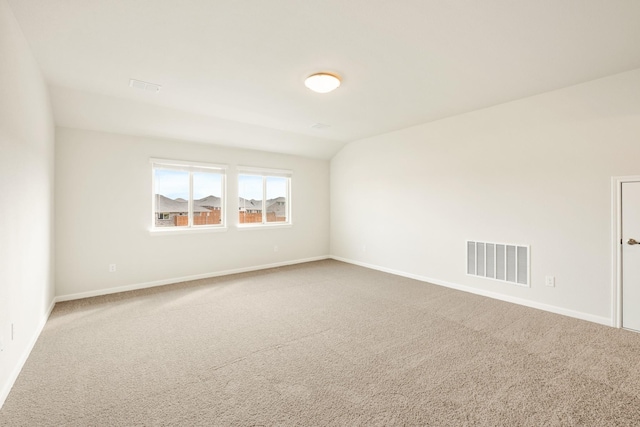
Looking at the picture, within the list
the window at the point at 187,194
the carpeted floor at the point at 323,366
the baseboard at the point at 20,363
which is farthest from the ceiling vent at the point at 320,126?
the baseboard at the point at 20,363

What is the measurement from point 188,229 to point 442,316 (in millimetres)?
4135

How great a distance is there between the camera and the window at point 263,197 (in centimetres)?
573

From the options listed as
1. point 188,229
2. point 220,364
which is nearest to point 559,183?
point 220,364

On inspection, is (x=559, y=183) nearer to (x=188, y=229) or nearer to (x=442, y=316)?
(x=442, y=316)

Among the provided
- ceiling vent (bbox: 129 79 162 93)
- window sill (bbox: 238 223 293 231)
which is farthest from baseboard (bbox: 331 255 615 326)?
ceiling vent (bbox: 129 79 162 93)

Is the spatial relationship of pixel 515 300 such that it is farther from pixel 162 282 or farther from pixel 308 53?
pixel 162 282

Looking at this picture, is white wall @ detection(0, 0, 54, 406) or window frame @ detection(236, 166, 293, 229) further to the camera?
window frame @ detection(236, 166, 293, 229)

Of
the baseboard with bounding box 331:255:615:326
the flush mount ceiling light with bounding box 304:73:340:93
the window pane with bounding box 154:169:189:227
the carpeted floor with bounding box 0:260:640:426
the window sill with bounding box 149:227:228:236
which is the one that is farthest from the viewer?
the window pane with bounding box 154:169:189:227

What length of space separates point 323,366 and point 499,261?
3.03 m

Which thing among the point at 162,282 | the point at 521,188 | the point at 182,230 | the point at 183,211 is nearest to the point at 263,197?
the point at 183,211

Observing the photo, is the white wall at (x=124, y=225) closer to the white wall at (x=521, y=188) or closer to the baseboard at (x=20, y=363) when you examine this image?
the baseboard at (x=20, y=363)

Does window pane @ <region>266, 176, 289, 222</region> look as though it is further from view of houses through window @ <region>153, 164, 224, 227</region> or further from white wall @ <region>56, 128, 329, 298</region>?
view of houses through window @ <region>153, 164, 224, 227</region>

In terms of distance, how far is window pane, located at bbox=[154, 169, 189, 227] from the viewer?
189 inches

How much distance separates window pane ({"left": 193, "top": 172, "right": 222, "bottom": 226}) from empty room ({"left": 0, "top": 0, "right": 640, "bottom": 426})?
4 cm
